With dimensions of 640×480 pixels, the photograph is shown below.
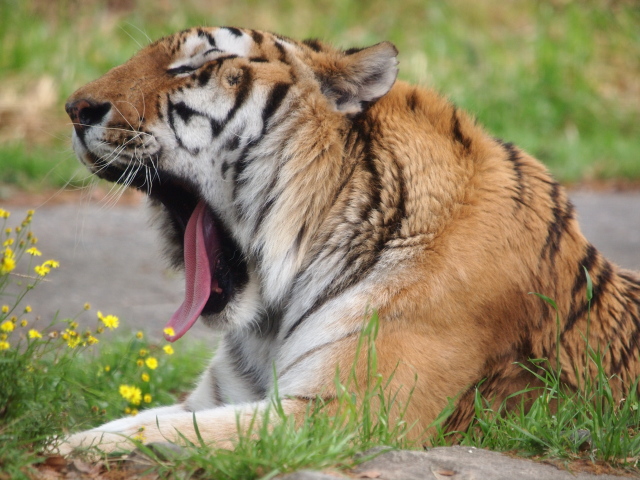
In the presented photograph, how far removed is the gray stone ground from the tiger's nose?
2.01 feet

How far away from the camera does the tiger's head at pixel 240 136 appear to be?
2.71 meters

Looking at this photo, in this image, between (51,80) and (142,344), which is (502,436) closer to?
(142,344)

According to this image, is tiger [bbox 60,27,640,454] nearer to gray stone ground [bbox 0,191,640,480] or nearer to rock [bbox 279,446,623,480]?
rock [bbox 279,446,623,480]

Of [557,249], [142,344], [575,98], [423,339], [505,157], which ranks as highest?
[575,98]

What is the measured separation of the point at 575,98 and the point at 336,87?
7.20m

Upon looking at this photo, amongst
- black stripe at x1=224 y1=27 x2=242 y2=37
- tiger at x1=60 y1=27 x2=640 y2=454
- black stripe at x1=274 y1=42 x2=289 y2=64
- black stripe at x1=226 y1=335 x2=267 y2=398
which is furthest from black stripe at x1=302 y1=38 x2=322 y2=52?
black stripe at x1=226 y1=335 x2=267 y2=398

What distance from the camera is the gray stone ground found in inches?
181

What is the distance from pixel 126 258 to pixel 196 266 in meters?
3.03

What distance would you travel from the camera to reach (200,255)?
285cm

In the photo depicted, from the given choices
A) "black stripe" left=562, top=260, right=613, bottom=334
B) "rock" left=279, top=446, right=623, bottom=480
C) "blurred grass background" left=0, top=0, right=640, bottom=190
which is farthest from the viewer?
"blurred grass background" left=0, top=0, right=640, bottom=190

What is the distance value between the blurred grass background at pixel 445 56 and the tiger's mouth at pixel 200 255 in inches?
173

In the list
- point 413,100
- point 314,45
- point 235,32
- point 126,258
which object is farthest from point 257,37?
point 126,258

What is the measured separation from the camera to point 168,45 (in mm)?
2902

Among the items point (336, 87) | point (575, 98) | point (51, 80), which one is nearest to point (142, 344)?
point (336, 87)
